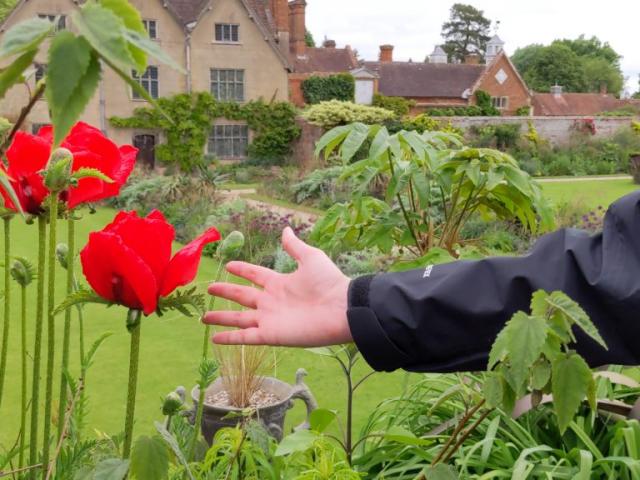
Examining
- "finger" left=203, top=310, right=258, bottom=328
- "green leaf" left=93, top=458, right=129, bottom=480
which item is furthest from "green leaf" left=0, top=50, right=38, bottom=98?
"finger" left=203, top=310, right=258, bottom=328

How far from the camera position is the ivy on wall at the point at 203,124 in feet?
67.5

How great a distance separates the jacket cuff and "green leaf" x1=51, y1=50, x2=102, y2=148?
2.45 feet

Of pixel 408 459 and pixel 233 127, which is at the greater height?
pixel 233 127

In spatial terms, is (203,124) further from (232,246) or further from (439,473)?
(439,473)

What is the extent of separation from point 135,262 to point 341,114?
19.4m

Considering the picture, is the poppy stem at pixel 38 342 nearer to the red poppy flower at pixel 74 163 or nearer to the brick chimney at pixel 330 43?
the red poppy flower at pixel 74 163

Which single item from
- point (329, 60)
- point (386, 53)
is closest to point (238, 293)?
point (329, 60)

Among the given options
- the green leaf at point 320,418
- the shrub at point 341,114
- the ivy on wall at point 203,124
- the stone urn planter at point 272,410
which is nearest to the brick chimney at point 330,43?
the ivy on wall at point 203,124

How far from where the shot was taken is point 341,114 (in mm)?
19828

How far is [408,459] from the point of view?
1879 mm

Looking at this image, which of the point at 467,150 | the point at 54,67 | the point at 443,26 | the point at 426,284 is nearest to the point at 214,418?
the point at 467,150

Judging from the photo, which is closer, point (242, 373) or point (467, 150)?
point (467, 150)

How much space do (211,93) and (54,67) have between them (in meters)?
21.9

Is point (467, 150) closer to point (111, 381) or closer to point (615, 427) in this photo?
point (615, 427)
